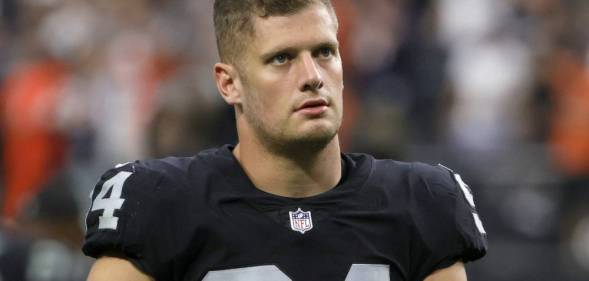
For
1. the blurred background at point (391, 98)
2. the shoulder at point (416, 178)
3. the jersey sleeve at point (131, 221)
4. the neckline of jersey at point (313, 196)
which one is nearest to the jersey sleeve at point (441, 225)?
the shoulder at point (416, 178)

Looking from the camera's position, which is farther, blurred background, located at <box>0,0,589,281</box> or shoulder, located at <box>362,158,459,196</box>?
blurred background, located at <box>0,0,589,281</box>

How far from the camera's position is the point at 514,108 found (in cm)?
898


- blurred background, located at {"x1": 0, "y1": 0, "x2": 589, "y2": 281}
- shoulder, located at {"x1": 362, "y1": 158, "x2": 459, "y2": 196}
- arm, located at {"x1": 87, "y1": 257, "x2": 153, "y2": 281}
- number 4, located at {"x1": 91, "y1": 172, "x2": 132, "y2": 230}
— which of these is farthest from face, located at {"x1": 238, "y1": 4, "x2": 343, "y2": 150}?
blurred background, located at {"x1": 0, "y1": 0, "x2": 589, "y2": 281}

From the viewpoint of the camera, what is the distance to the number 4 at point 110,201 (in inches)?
157

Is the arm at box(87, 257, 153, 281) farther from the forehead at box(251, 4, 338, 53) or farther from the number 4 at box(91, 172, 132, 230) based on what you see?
the forehead at box(251, 4, 338, 53)

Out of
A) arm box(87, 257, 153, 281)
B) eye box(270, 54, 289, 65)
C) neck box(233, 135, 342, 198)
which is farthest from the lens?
neck box(233, 135, 342, 198)

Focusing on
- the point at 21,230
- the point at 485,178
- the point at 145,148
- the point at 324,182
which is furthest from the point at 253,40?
the point at 485,178

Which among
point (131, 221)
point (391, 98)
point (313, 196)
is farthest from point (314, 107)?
point (391, 98)

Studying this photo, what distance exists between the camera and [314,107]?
157 inches

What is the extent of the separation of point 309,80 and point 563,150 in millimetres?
4861

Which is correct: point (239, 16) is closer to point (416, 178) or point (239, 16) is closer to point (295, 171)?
→ point (295, 171)

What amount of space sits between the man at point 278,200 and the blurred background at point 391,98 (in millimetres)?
2727

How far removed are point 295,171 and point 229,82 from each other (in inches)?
13.2

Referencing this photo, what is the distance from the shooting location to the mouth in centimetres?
397
